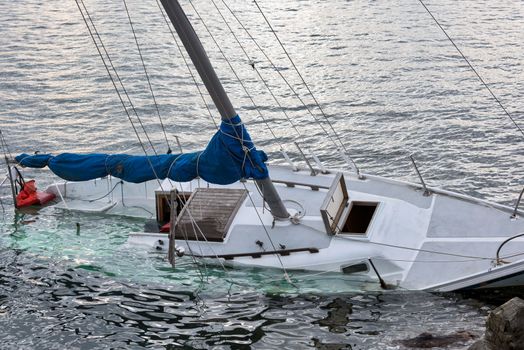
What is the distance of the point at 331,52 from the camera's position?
49.2m

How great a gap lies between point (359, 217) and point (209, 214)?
442 cm

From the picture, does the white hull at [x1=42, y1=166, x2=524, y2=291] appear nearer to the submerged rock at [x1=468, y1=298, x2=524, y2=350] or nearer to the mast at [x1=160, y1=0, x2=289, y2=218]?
the mast at [x1=160, y1=0, x2=289, y2=218]

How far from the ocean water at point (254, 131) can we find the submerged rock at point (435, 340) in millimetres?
251

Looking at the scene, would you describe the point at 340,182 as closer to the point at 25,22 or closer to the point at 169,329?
the point at 169,329

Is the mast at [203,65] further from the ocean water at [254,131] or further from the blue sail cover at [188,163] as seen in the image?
the ocean water at [254,131]

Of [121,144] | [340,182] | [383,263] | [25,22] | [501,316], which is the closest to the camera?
[501,316]

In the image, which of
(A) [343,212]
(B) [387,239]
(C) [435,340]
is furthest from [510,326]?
(A) [343,212]

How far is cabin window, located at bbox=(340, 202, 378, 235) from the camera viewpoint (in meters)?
23.4

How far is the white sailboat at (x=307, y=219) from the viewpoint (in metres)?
21.0

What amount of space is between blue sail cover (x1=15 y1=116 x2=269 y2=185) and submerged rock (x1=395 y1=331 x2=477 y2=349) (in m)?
5.91

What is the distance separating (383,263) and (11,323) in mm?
10228

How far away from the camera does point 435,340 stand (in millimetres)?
19594

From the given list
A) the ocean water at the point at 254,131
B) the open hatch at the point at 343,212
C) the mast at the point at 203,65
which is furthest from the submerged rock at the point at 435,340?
the mast at the point at 203,65

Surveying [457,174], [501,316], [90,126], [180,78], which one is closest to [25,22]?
[180,78]
